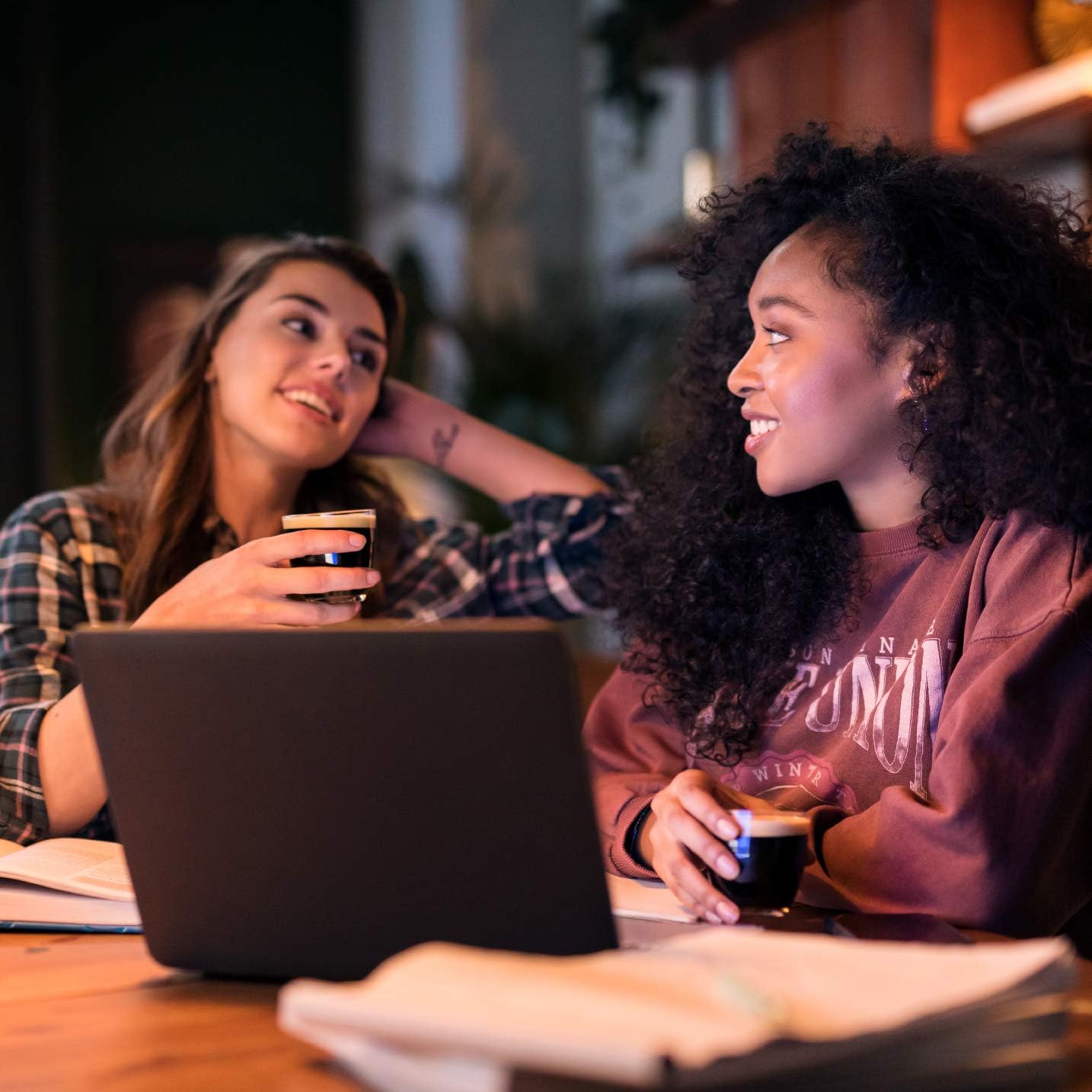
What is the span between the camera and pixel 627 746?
1564mm

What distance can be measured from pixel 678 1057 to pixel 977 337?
1004 millimetres

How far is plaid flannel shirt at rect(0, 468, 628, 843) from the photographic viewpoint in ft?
4.83

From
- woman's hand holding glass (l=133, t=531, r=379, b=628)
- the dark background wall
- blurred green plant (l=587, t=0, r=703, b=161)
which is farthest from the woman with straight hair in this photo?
the dark background wall

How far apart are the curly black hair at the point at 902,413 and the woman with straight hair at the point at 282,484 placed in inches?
17.2

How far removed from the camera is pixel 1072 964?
0.68m

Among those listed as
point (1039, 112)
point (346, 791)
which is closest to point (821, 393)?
point (346, 791)

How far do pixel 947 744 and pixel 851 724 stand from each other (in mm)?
255

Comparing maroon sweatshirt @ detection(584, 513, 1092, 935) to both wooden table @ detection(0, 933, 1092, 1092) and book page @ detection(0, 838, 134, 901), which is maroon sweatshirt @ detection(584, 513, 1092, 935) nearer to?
wooden table @ detection(0, 933, 1092, 1092)

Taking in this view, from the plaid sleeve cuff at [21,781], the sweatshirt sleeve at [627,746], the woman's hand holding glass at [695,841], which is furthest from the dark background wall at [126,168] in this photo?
the woman's hand holding glass at [695,841]

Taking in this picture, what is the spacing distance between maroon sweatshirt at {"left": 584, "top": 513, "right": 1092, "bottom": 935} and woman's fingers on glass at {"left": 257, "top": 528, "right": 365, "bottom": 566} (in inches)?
14.7

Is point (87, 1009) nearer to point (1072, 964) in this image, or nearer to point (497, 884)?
point (497, 884)

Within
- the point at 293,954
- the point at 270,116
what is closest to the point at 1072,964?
the point at 293,954

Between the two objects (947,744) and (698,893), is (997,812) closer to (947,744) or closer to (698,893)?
(947,744)

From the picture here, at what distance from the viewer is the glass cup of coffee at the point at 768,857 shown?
0.97 m
